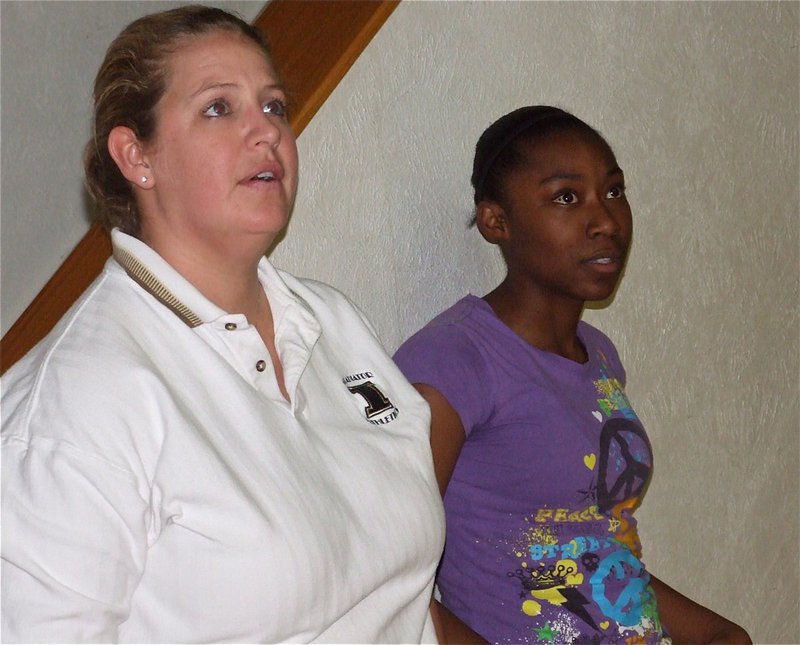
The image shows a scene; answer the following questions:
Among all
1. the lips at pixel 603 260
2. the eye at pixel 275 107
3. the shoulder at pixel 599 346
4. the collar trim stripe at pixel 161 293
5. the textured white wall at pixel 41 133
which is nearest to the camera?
the collar trim stripe at pixel 161 293

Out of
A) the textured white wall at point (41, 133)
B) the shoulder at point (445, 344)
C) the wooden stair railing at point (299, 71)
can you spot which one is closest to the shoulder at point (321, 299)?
the shoulder at point (445, 344)

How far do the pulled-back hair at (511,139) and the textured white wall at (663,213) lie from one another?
0.08 metres

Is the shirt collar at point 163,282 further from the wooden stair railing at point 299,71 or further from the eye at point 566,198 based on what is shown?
the eye at point 566,198

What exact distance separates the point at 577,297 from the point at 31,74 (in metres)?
0.99

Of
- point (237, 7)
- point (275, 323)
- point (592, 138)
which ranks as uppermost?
point (592, 138)

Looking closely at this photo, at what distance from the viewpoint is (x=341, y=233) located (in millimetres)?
1497

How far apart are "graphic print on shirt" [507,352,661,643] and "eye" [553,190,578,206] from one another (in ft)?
0.91

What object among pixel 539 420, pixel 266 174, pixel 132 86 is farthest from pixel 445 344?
pixel 132 86

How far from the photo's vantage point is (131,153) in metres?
1.13

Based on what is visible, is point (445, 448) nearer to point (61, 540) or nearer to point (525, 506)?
point (525, 506)

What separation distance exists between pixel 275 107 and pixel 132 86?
0.51 ft

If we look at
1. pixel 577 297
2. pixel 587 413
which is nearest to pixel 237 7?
pixel 577 297

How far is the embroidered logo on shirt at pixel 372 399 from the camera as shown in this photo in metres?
1.21

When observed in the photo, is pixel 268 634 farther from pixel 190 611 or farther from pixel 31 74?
pixel 31 74
